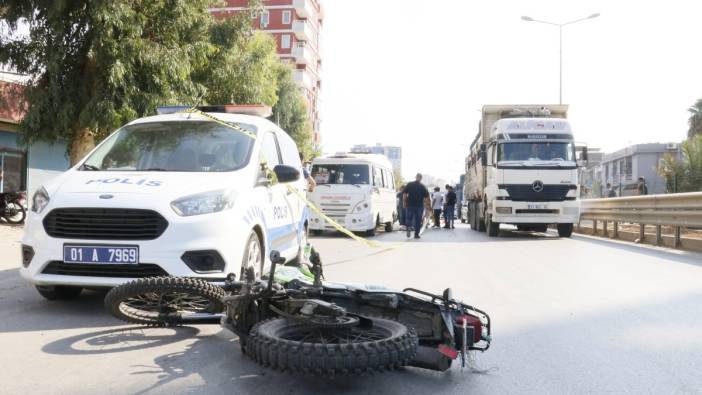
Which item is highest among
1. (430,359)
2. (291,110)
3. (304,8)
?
(304,8)

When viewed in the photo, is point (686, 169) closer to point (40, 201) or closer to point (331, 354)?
point (40, 201)

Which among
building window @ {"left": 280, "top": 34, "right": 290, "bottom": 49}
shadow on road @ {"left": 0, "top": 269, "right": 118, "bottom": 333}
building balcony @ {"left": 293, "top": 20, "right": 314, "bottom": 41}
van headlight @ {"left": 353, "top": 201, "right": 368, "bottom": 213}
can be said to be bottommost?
shadow on road @ {"left": 0, "top": 269, "right": 118, "bottom": 333}

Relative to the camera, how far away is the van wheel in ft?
16.8

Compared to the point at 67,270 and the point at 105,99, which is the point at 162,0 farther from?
the point at 67,270

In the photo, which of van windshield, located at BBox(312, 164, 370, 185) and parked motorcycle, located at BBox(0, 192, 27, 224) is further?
van windshield, located at BBox(312, 164, 370, 185)

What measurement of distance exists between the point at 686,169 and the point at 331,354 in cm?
2094

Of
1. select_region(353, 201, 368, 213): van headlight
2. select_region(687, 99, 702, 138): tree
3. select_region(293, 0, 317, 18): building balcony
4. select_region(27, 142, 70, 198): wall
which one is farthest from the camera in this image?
select_region(293, 0, 317, 18): building balcony

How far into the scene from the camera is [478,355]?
399cm

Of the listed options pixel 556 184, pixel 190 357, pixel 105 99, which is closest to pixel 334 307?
pixel 190 357

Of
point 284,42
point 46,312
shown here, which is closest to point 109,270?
point 46,312

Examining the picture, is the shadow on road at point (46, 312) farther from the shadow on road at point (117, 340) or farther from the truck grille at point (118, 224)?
the truck grille at point (118, 224)

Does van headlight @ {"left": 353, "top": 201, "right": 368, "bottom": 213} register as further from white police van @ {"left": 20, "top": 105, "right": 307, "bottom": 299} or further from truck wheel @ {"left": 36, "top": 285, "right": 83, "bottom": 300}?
truck wheel @ {"left": 36, "top": 285, "right": 83, "bottom": 300}

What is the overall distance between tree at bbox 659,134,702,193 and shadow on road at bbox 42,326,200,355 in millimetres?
19704

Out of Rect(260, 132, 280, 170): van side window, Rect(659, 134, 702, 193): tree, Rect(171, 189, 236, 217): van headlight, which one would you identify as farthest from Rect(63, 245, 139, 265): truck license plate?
Rect(659, 134, 702, 193): tree
